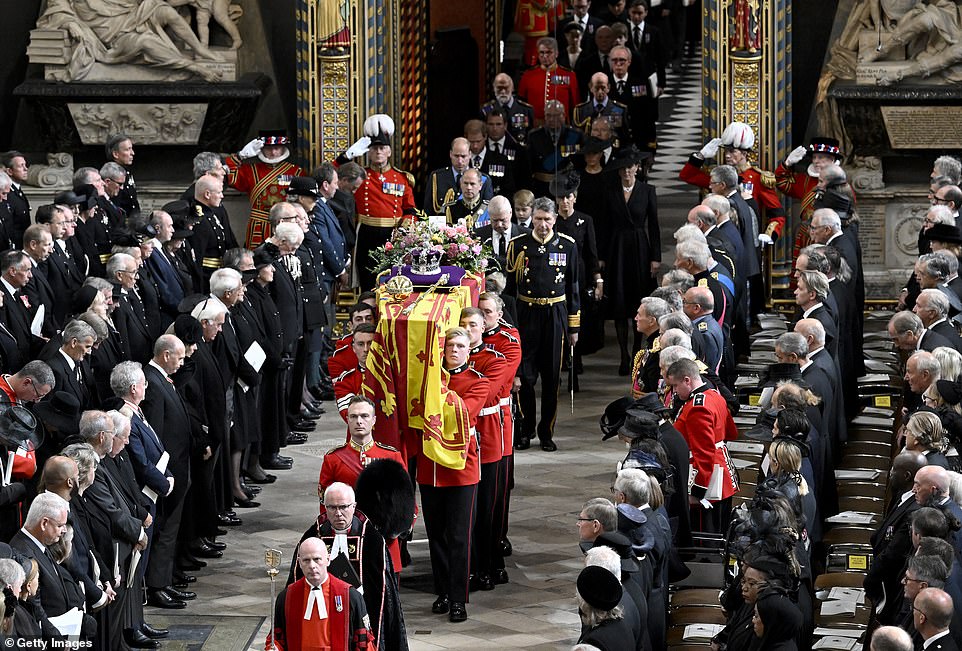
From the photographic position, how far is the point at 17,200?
1650 cm

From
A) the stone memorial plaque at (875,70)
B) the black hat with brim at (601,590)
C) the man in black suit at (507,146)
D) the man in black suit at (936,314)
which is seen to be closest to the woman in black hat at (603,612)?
the black hat with brim at (601,590)

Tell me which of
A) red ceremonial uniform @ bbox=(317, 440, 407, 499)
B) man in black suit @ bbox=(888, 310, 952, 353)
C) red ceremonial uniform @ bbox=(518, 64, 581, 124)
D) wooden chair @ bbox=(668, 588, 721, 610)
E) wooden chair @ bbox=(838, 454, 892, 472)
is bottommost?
wooden chair @ bbox=(838, 454, 892, 472)

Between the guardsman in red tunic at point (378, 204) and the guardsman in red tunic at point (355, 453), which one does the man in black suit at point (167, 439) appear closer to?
the guardsman in red tunic at point (355, 453)

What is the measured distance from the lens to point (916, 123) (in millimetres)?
18562

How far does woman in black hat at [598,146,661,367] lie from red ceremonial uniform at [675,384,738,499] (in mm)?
5580

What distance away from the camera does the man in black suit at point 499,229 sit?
14922mm

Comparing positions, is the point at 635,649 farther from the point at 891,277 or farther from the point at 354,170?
the point at 891,277

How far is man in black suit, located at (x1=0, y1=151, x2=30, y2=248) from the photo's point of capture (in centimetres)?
1630

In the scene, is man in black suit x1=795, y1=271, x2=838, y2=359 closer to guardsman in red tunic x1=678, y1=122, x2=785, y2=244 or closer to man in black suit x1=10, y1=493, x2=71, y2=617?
guardsman in red tunic x1=678, y1=122, x2=785, y2=244

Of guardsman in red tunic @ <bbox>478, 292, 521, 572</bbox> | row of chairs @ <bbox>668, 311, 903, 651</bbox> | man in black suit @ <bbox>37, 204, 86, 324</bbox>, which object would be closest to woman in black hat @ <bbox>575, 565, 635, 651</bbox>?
row of chairs @ <bbox>668, 311, 903, 651</bbox>

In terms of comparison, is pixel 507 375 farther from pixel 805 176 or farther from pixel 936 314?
pixel 805 176

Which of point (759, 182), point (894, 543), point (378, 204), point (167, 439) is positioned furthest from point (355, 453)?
point (759, 182)

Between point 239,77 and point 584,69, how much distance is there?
3806mm

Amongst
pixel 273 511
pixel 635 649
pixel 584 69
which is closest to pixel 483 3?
pixel 584 69
